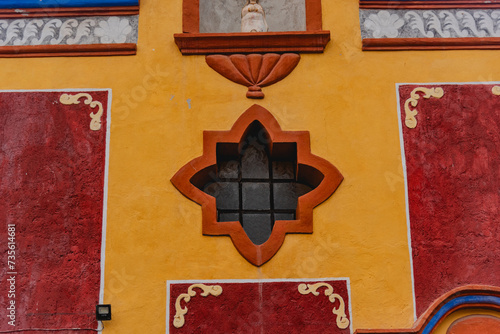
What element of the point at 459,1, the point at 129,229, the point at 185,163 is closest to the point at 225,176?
the point at 185,163

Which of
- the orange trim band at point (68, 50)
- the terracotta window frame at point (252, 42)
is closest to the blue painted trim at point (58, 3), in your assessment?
the orange trim band at point (68, 50)

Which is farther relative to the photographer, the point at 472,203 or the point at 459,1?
the point at 459,1

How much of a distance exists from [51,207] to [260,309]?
85.7 inches

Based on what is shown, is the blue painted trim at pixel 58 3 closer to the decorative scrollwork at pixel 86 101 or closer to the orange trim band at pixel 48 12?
the orange trim band at pixel 48 12

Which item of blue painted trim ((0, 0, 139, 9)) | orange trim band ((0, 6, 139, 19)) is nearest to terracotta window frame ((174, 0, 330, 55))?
blue painted trim ((0, 0, 139, 9))

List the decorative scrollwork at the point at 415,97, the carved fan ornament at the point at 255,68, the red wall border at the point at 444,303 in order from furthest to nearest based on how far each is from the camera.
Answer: the carved fan ornament at the point at 255,68, the decorative scrollwork at the point at 415,97, the red wall border at the point at 444,303

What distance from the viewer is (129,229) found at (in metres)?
7.62

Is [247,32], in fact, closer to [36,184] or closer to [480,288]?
[36,184]

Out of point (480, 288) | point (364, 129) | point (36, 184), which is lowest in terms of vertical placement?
point (480, 288)

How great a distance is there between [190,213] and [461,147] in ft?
8.81

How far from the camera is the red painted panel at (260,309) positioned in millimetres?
7285

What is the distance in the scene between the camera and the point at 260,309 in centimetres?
735

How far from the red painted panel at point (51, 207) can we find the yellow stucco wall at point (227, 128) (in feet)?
0.57

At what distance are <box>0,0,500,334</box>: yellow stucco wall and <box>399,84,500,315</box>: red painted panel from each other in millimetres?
140
